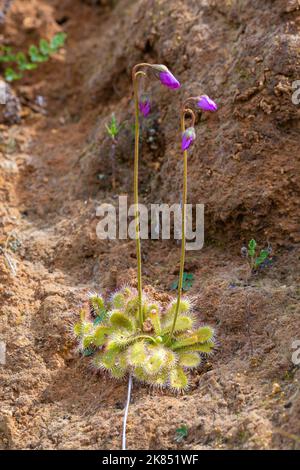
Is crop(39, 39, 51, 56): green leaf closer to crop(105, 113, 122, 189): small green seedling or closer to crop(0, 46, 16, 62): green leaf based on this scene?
crop(0, 46, 16, 62): green leaf

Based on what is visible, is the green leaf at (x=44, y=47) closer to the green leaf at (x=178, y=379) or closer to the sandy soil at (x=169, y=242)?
the sandy soil at (x=169, y=242)

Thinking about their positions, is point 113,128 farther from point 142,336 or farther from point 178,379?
point 178,379

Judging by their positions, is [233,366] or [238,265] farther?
[238,265]

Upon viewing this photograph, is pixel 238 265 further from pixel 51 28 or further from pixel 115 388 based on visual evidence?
pixel 51 28

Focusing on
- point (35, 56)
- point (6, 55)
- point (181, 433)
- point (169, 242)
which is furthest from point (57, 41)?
point (181, 433)

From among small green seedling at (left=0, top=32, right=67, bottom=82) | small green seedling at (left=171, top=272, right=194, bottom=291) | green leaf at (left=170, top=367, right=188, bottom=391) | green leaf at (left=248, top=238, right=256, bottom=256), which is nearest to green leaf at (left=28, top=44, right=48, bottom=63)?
small green seedling at (left=0, top=32, right=67, bottom=82)
